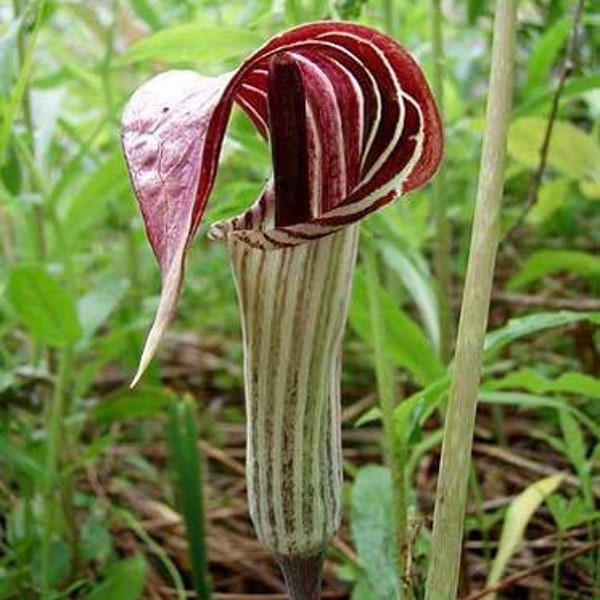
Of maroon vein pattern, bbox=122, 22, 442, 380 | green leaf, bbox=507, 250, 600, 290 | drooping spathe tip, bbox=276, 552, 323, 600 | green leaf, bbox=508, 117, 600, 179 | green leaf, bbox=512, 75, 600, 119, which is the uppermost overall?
maroon vein pattern, bbox=122, 22, 442, 380

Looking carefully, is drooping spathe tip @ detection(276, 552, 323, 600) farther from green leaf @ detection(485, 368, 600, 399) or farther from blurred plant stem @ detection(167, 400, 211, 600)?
blurred plant stem @ detection(167, 400, 211, 600)

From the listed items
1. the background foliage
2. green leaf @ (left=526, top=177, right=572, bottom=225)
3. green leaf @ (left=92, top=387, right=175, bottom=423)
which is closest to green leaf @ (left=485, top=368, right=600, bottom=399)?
the background foliage

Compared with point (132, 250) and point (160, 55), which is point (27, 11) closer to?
point (160, 55)

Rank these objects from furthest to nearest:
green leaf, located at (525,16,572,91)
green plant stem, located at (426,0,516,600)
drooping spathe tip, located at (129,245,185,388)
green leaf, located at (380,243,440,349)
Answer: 1. green leaf, located at (525,16,572,91)
2. green leaf, located at (380,243,440,349)
3. green plant stem, located at (426,0,516,600)
4. drooping spathe tip, located at (129,245,185,388)

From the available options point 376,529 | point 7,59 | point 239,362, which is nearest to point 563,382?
point 376,529

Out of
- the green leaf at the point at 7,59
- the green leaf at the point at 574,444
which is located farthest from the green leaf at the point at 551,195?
the green leaf at the point at 7,59

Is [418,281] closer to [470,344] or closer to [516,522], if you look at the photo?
[516,522]

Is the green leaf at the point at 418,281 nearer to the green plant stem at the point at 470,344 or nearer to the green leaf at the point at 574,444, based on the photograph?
the green leaf at the point at 574,444
